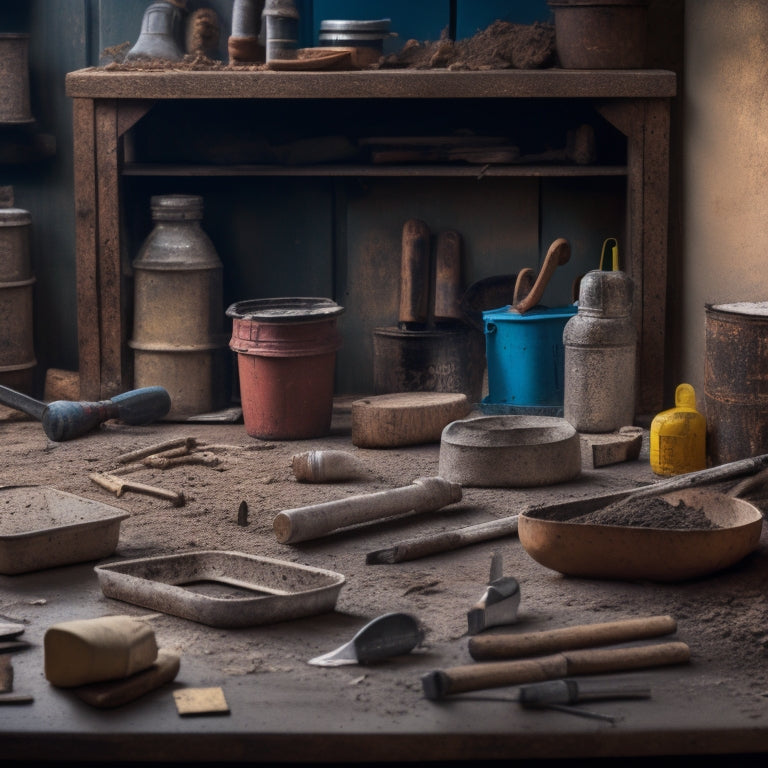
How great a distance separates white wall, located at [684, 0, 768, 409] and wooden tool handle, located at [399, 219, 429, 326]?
1.31 m

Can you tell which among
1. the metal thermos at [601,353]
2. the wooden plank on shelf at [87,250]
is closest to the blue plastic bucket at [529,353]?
the metal thermos at [601,353]

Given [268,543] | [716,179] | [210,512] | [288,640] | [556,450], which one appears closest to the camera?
[288,640]

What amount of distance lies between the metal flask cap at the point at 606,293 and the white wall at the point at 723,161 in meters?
0.57

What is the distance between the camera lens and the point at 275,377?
5.62 meters

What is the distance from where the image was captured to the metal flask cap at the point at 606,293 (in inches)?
214

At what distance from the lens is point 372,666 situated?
2957mm

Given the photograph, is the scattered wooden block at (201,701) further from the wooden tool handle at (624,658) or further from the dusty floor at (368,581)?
the wooden tool handle at (624,658)

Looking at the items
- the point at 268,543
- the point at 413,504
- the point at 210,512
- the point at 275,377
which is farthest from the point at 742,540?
the point at 275,377

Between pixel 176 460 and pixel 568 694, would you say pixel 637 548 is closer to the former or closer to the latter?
pixel 568 694

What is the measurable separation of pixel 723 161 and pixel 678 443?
1601 mm

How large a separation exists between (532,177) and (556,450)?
7.28 ft

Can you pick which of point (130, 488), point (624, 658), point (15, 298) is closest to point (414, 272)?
point (15, 298)

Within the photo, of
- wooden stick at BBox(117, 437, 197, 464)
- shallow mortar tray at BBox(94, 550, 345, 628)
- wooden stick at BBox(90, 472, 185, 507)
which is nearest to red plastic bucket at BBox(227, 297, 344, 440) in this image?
wooden stick at BBox(117, 437, 197, 464)

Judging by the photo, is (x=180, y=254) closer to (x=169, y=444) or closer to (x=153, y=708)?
(x=169, y=444)
